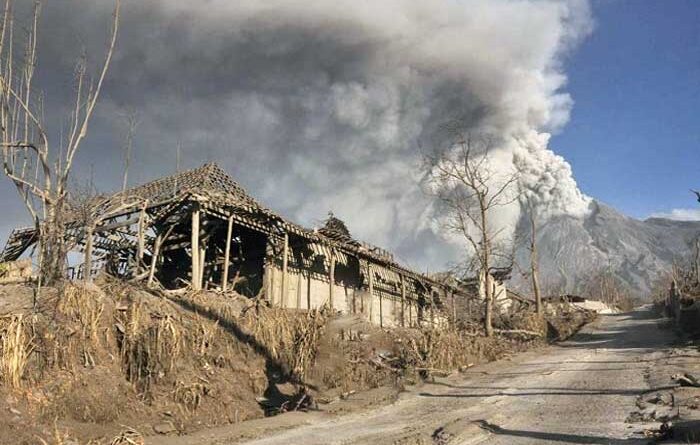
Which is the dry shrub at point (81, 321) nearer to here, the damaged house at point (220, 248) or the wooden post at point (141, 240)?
the damaged house at point (220, 248)

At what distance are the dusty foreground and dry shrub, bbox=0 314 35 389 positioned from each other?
2627 millimetres

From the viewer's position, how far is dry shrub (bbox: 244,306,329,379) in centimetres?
1270

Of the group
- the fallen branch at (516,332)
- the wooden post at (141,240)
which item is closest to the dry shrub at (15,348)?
the wooden post at (141,240)

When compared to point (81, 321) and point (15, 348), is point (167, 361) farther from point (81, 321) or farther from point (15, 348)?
point (15, 348)

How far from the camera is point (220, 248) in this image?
21.4 meters

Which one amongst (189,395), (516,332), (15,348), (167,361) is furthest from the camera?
(516,332)

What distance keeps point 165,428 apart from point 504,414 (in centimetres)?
561

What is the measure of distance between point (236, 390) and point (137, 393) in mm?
2082

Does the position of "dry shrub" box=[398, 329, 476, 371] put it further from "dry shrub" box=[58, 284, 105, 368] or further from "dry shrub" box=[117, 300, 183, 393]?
"dry shrub" box=[58, 284, 105, 368]

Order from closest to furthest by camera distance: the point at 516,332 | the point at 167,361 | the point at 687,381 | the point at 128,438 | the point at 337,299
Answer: the point at 128,438 < the point at 687,381 < the point at 167,361 < the point at 516,332 < the point at 337,299

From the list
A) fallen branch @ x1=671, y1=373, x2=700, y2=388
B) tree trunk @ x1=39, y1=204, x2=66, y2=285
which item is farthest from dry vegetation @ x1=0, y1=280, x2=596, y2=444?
fallen branch @ x1=671, y1=373, x2=700, y2=388

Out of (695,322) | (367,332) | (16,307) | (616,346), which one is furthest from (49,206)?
(695,322)

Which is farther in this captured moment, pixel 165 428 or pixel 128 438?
pixel 165 428

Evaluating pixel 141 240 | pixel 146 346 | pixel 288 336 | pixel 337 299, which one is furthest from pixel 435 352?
pixel 337 299
